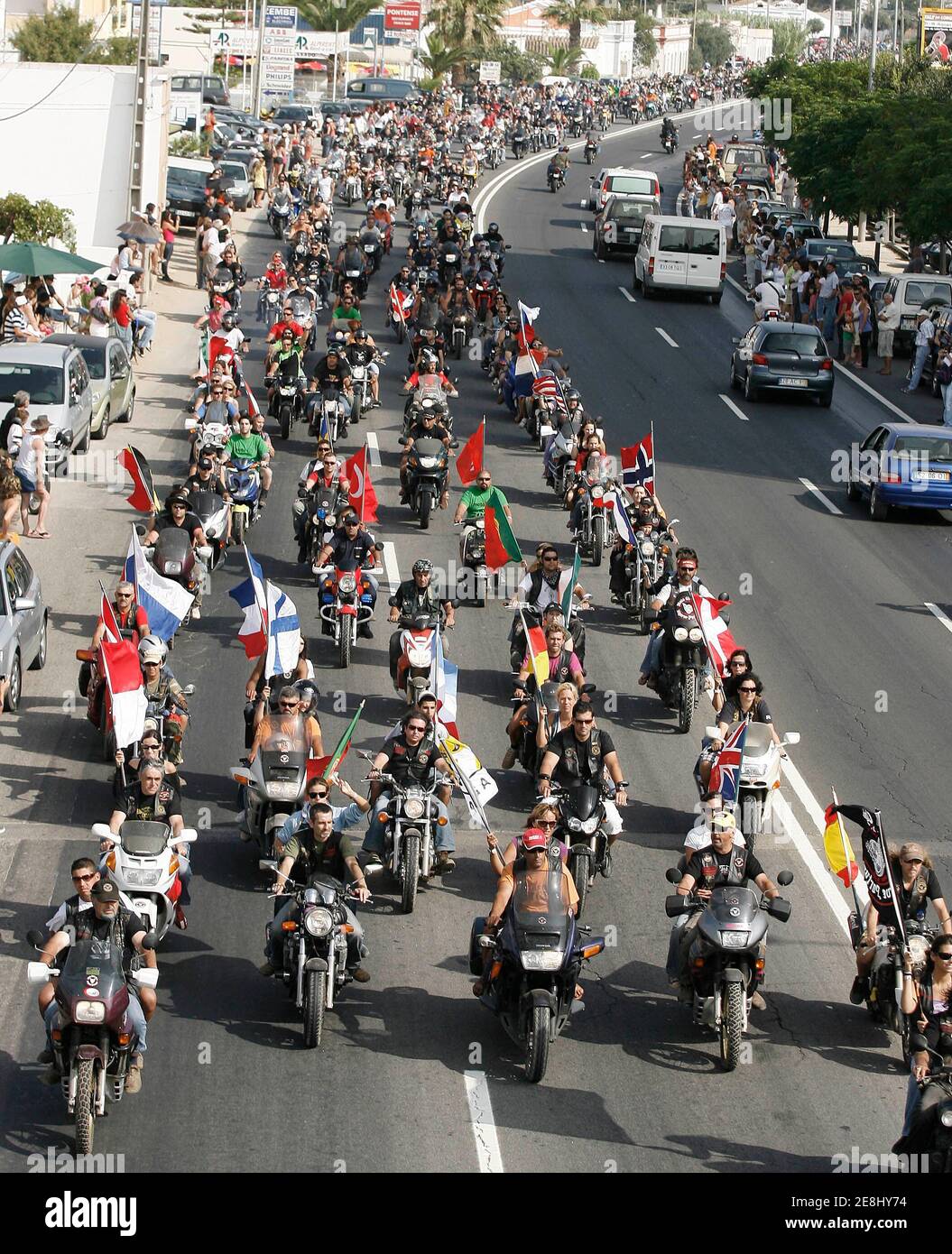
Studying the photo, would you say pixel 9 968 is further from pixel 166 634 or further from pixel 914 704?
pixel 914 704

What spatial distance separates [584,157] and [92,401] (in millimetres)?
55964

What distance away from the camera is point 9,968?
13945 mm

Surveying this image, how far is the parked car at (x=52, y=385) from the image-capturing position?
2745 cm

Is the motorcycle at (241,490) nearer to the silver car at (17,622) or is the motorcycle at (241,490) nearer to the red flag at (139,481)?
the red flag at (139,481)

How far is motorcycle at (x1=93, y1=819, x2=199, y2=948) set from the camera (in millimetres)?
14211

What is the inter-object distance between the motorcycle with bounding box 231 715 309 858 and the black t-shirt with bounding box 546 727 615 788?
2.01m

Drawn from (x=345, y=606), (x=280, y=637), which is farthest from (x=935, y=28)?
(x=280, y=637)

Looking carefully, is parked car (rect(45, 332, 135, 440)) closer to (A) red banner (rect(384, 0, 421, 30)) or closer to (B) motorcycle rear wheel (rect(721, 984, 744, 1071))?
(B) motorcycle rear wheel (rect(721, 984, 744, 1071))

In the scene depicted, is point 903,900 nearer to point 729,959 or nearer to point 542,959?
point 729,959

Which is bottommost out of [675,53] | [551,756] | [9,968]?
[9,968]

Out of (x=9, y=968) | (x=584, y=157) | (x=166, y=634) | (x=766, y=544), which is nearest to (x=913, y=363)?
(x=766, y=544)

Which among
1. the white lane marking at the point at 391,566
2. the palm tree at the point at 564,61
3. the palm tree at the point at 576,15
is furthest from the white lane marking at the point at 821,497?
the palm tree at the point at 576,15

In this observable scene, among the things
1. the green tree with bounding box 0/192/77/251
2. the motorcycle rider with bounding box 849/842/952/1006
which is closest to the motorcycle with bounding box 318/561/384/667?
the motorcycle rider with bounding box 849/842/952/1006

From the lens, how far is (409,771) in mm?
15648
